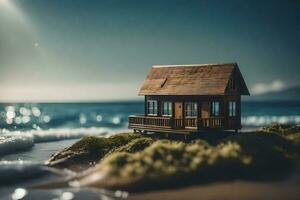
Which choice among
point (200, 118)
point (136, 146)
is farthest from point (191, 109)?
point (136, 146)

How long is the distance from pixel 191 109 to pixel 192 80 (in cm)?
262

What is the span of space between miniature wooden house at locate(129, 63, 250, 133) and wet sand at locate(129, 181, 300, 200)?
11778mm

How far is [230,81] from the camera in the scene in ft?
142

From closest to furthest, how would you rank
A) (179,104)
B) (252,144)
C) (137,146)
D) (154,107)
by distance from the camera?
(252,144) < (137,146) < (179,104) < (154,107)

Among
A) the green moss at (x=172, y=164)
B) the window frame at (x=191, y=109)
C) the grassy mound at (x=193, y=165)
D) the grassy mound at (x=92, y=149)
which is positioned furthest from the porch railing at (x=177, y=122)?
the green moss at (x=172, y=164)

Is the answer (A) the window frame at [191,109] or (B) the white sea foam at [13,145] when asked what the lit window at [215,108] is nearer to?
(A) the window frame at [191,109]

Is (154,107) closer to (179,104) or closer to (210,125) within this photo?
(179,104)

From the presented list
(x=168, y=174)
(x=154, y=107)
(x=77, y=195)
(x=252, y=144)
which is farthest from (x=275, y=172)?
(x=154, y=107)

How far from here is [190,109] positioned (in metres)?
44.2

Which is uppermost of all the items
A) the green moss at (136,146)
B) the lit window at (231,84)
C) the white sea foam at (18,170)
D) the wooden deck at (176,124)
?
the lit window at (231,84)

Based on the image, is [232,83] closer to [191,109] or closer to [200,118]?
[191,109]

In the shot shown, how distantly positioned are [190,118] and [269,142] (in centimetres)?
746

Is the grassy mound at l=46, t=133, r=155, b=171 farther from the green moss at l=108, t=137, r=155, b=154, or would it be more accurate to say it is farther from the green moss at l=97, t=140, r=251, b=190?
the green moss at l=97, t=140, r=251, b=190

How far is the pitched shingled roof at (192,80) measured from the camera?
4216cm
